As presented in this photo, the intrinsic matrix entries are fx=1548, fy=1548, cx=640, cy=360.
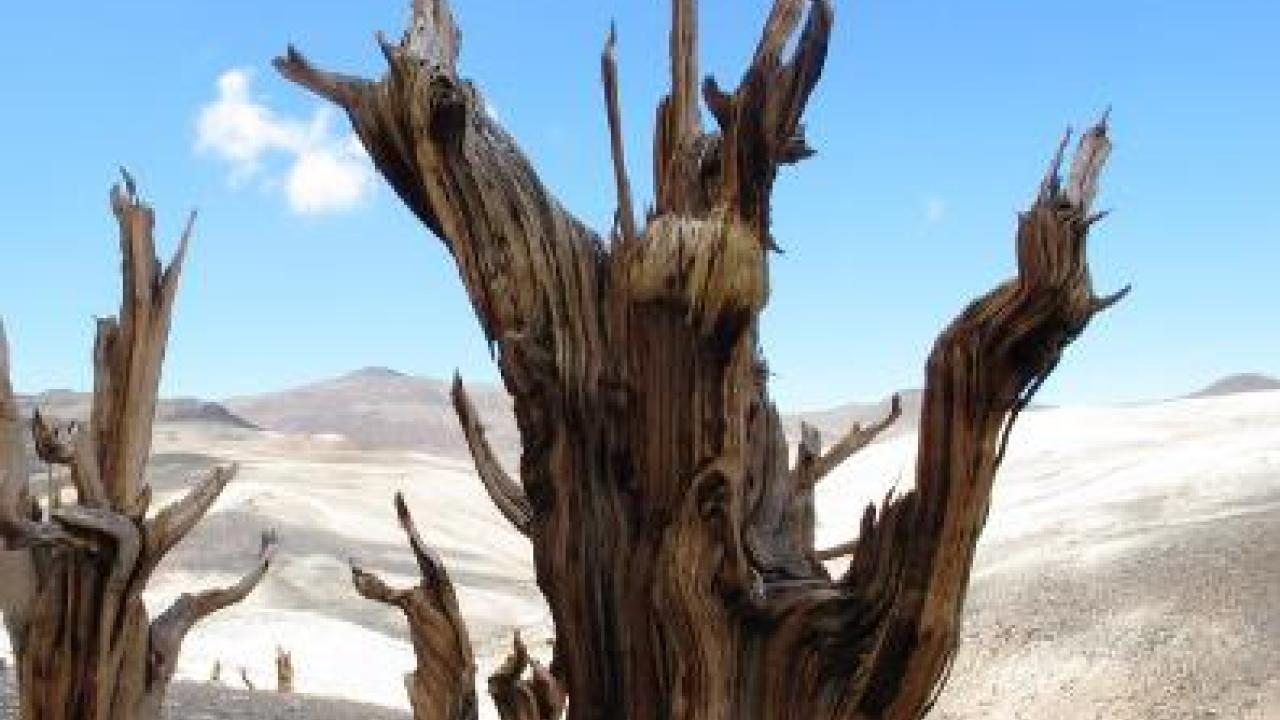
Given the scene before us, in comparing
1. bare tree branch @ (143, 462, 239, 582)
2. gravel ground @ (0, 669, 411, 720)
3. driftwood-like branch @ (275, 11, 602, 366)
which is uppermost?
driftwood-like branch @ (275, 11, 602, 366)

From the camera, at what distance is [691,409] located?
307 centimetres

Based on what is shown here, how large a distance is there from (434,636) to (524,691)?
230 millimetres

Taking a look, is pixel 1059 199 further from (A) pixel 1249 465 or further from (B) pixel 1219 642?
(A) pixel 1249 465

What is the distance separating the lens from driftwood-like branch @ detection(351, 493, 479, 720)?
3264 mm

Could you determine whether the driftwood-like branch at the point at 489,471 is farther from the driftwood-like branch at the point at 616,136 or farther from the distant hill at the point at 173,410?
the distant hill at the point at 173,410

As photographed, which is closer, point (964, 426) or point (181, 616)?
point (964, 426)

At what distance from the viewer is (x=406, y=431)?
73.9 metres

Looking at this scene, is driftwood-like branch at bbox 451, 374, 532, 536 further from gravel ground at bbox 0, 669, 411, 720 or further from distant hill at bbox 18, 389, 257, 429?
distant hill at bbox 18, 389, 257, 429

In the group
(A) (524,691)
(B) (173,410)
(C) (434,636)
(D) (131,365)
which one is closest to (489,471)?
(C) (434,636)

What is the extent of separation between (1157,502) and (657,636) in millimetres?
19018

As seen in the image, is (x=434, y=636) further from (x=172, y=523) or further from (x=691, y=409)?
(x=172, y=523)

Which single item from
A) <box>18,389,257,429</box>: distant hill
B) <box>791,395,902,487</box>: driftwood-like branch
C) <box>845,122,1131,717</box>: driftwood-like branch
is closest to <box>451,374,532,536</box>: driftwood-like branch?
<box>791,395,902,487</box>: driftwood-like branch

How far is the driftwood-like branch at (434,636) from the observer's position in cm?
326

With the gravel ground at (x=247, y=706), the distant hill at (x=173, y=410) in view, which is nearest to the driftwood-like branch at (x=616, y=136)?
the gravel ground at (x=247, y=706)
